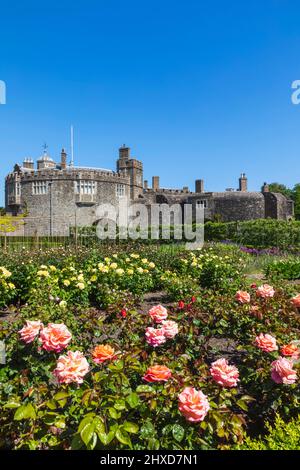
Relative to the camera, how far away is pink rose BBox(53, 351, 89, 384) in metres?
2.38

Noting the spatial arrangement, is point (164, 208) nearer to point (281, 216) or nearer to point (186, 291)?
point (281, 216)

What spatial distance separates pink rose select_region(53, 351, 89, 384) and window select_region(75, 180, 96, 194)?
31.5 meters

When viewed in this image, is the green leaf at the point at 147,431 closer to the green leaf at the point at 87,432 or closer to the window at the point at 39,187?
the green leaf at the point at 87,432

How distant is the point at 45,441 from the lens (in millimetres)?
2346

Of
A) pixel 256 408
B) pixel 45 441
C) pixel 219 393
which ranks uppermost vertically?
pixel 219 393

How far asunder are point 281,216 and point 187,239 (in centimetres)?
1405

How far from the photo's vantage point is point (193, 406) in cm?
217

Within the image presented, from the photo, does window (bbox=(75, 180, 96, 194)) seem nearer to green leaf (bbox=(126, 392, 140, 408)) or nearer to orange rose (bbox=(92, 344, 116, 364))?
orange rose (bbox=(92, 344, 116, 364))

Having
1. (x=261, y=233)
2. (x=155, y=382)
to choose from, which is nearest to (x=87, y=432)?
(x=155, y=382)

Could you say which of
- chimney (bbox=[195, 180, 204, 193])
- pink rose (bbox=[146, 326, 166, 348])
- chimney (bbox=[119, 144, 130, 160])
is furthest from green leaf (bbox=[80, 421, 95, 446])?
chimney (bbox=[195, 180, 204, 193])

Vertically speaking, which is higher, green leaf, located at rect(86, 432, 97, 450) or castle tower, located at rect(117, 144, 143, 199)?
castle tower, located at rect(117, 144, 143, 199)

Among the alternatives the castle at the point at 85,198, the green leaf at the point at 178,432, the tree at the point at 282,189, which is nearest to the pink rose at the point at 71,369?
the green leaf at the point at 178,432

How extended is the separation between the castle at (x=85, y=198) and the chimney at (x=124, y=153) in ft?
0.10
